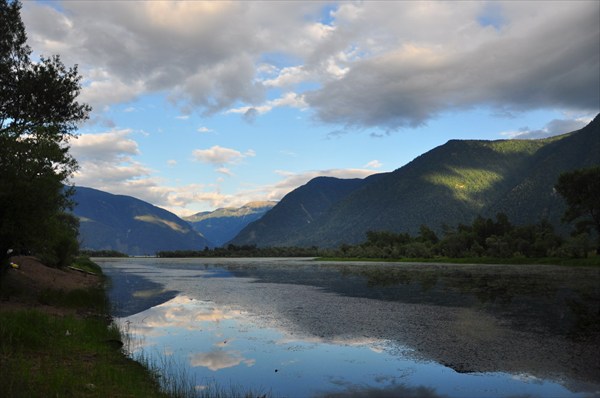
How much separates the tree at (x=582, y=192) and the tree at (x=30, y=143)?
109m

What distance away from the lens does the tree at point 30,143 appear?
2906cm

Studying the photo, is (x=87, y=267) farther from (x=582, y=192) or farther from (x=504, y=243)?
(x=582, y=192)

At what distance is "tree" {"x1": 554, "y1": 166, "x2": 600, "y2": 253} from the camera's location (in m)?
102

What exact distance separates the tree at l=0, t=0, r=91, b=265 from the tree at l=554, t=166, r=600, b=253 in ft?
356

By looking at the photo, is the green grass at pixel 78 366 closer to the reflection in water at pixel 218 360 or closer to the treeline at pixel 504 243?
the reflection in water at pixel 218 360

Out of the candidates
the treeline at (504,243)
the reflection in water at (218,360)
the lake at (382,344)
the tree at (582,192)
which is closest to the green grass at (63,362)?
the lake at (382,344)

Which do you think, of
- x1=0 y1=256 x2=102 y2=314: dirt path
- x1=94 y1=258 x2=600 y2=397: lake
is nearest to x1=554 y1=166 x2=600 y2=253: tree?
x1=94 y1=258 x2=600 y2=397: lake

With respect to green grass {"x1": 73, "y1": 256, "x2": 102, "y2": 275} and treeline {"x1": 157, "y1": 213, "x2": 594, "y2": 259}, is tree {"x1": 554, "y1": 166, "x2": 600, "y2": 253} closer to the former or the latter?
treeline {"x1": 157, "y1": 213, "x2": 594, "y2": 259}

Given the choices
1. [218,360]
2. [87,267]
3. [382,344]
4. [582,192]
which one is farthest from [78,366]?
[582,192]

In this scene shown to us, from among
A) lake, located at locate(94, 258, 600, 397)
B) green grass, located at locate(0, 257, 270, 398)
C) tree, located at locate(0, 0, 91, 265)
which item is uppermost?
tree, located at locate(0, 0, 91, 265)

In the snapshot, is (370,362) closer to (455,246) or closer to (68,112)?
(68,112)

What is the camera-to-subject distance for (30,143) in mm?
31297

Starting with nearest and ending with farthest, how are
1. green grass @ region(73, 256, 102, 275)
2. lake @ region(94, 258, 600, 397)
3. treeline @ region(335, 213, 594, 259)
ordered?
lake @ region(94, 258, 600, 397) → green grass @ region(73, 256, 102, 275) → treeline @ region(335, 213, 594, 259)

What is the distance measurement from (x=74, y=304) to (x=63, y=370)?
947 inches
